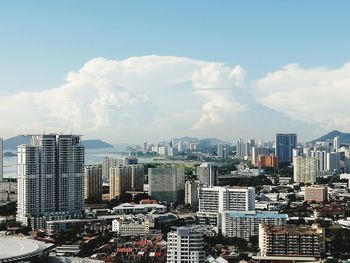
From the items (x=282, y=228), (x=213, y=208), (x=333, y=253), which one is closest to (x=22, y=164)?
(x=213, y=208)

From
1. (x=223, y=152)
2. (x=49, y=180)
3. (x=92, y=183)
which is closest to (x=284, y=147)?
(x=223, y=152)

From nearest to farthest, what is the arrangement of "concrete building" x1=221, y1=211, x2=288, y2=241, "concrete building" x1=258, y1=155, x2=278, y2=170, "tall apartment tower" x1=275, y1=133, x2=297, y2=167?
"concrete building" x1=221, y1=211, x2=288, y2=241 → "concrete building" x1=258, y1=155, x2=278, y2=170 → "tall apartment tower" x1=275, y1=133, x2=297, y2=167

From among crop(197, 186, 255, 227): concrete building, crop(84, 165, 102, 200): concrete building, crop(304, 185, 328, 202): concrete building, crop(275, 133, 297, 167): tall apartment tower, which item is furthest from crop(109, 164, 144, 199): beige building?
crop(275, 133, 297, 167): tall apartment tower

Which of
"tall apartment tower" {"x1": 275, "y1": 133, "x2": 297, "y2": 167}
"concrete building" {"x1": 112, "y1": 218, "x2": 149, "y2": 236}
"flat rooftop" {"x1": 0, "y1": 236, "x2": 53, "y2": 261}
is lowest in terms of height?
"concrete building" {"x1": 112, "y1": 218, "x2": 149, "y2": 236}

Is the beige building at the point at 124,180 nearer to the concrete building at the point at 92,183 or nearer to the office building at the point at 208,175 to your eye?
the concrete building at the point at 92,183

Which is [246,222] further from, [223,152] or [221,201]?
[223,152]

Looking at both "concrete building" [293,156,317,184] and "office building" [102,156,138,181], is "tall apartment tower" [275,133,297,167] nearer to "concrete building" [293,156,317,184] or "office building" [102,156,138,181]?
"concrete building" [293,156,317,184]

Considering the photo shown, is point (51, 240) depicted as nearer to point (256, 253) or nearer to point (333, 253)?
point (256, 253)
